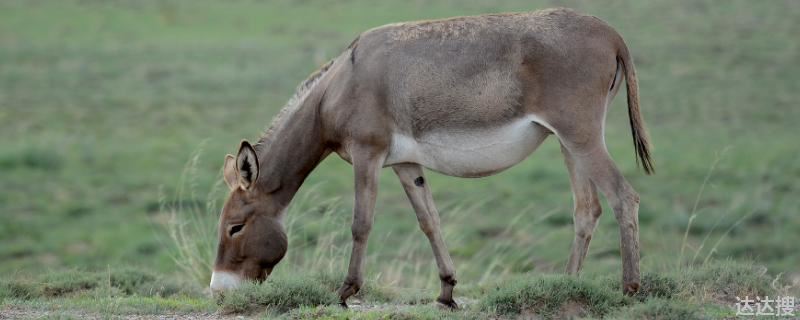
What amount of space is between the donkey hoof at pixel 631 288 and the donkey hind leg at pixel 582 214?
30.6 inches

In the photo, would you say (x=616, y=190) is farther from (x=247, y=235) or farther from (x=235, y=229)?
(x=235, y=229)

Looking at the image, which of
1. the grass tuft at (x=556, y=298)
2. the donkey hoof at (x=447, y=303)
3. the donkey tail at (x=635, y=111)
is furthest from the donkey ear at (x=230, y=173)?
the donkey tail at (x=635, y=111)

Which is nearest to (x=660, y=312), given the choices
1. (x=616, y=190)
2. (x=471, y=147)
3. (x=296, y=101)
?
(x=616, y=190)

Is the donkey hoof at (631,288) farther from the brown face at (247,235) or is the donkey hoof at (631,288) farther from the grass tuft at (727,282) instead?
the brown face at (247,235)

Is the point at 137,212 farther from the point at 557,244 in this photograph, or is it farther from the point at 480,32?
the point at 480,32

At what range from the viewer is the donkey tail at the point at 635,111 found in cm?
851

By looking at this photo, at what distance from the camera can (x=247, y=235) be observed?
8.99 m

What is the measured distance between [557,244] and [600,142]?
872cm

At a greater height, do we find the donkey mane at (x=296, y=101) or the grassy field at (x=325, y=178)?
the donkey mane at (x=296, y=101)

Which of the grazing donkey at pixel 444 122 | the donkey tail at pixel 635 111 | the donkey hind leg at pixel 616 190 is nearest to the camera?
the donkey hind leg at pixel 616 190

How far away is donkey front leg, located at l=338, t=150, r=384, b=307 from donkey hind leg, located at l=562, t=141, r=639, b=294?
5.08 ft

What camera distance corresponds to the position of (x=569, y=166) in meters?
9.06

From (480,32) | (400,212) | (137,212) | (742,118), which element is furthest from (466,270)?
(742,118)

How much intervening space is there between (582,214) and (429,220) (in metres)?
1.31
